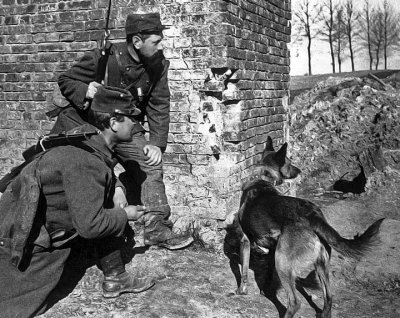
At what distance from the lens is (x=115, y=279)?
3.90 m

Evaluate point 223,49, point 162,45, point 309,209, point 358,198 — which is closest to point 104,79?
point 162,45

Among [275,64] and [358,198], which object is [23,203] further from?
[358,198]

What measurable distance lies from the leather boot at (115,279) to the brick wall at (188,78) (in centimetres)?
130

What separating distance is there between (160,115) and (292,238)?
1904 mm

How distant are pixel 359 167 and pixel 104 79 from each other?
17.9ft

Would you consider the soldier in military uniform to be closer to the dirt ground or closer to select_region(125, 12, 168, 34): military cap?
select_region(125, 12, 168, 34): military cap

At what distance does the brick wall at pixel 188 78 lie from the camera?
483cm

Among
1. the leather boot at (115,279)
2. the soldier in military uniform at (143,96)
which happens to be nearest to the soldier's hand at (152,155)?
the soldier in military uniform at (143,96)

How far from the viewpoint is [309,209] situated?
146 inches

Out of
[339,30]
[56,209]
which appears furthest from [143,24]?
[339,30]

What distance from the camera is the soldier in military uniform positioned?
4.19 meters

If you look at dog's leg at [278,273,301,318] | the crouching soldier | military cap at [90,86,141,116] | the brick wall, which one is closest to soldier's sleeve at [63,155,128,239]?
the crouching soldier

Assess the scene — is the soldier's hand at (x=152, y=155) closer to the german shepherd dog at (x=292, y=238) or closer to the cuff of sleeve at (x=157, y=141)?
the cuff of sleeve at (x=157, y=141)

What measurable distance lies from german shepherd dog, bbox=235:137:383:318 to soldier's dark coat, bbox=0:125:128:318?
3.86 feet
